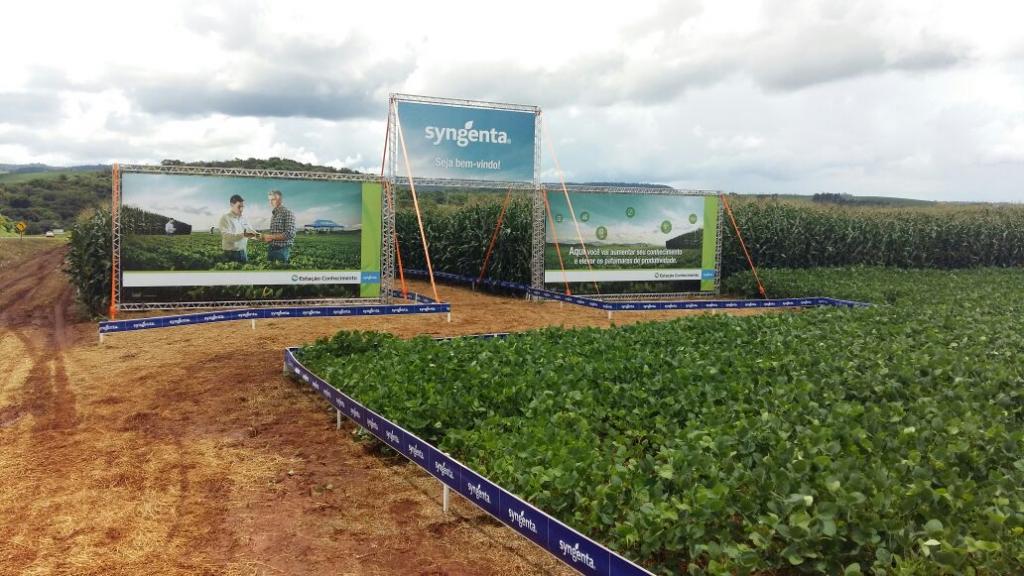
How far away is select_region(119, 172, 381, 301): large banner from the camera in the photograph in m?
20.2

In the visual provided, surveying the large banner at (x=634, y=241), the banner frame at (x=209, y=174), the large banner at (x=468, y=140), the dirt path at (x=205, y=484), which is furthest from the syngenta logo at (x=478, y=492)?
the large banner at (x=634, y=241)

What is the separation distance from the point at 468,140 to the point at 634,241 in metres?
7.62

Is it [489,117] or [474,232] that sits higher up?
[489,117]

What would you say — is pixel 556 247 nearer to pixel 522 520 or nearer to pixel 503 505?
pixel 503 505

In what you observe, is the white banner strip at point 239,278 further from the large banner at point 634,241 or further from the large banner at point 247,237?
the large banner at point 634,241

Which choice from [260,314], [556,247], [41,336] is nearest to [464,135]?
[556,247]

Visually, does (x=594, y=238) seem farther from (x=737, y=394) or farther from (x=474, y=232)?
(x=737, y=394)

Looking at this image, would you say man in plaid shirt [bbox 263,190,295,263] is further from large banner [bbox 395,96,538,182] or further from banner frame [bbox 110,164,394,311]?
large banner [bbox 395,96,538,182]

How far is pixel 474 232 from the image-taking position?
104 feet

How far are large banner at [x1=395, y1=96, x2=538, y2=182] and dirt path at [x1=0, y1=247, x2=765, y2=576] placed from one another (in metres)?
10.4

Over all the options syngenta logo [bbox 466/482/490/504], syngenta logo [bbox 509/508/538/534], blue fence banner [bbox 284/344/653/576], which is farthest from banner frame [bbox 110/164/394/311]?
syngenta logo [bbox 509/508/538/534]

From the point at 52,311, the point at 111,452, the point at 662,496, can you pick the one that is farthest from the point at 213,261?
the point at 662,496

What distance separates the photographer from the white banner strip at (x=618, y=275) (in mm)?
26141

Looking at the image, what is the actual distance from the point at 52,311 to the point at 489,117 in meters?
15.6
